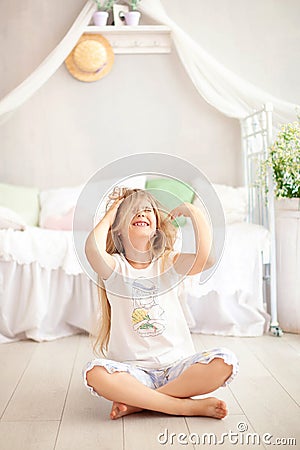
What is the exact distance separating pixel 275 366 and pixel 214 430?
0.78 m

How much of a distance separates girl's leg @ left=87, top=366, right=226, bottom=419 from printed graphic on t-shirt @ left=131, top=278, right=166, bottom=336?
0.55ft

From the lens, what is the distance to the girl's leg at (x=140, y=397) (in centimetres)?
205

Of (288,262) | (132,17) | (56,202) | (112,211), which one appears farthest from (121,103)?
(112,211)

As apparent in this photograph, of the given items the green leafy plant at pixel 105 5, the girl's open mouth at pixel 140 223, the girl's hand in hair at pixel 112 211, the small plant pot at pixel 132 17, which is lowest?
the girl's open mouth at pixel 140 223

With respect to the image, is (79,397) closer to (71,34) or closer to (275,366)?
(275,366)

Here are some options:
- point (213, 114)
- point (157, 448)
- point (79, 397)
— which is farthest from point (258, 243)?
point (157, 448)

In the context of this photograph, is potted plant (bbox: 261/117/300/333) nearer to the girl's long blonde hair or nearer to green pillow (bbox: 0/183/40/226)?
the girl's long blonde hair

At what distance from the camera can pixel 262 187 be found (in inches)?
139

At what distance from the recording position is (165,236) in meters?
2.22

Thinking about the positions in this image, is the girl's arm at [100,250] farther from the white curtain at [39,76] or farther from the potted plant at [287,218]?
the white curtain at [39,76]

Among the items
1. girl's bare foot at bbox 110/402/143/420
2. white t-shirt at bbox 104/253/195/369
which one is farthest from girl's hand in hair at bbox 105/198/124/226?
girl's bare foot at bbox 110/402/143/420

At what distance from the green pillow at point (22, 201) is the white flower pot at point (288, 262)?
1368 millimetres

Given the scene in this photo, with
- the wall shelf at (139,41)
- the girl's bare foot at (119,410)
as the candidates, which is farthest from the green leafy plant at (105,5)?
the girl's bare foot at (119,410)

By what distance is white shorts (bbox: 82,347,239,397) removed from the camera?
6.78 ft
